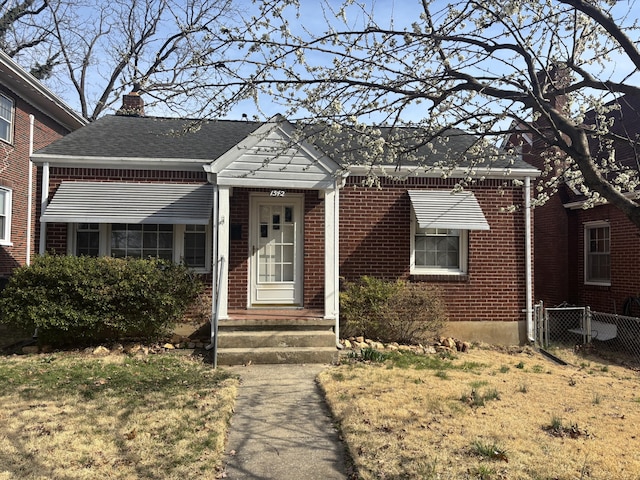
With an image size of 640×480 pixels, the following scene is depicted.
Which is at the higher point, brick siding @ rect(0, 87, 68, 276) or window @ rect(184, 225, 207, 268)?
brick siding @ rect(0, 87, 68, 276)

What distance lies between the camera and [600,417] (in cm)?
516

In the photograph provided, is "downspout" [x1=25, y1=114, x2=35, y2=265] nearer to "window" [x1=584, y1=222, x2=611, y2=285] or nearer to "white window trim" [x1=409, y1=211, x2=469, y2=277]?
"white window trim" [x1=409, y1=211, x2=469, y2=277]

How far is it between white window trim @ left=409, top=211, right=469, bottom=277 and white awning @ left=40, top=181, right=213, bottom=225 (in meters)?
4.03

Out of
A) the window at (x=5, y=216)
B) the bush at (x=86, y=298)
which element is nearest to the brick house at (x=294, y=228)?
the bush at (x=86, y=298)

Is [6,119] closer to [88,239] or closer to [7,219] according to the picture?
[7,219]

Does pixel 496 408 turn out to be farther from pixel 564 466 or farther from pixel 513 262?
pixel 513 262

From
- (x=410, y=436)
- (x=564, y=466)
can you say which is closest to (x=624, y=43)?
(x=564, y=466)

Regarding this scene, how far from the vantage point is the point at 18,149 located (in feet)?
46.2

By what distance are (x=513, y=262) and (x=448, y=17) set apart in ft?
20.6

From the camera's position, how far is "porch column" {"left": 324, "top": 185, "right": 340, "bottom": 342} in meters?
8.15

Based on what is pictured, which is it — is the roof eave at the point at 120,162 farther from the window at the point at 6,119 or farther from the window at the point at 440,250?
the window at the point at 6,119

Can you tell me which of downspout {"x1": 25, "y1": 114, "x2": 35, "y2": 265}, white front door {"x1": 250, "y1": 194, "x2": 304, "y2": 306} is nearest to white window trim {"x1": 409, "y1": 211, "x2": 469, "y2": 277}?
white front door {"x1": 250, "y1": 194, "x2": 304, "y2": 306}

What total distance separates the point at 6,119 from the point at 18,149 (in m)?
0.96

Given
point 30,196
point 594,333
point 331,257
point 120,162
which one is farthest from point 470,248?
point 30,196
